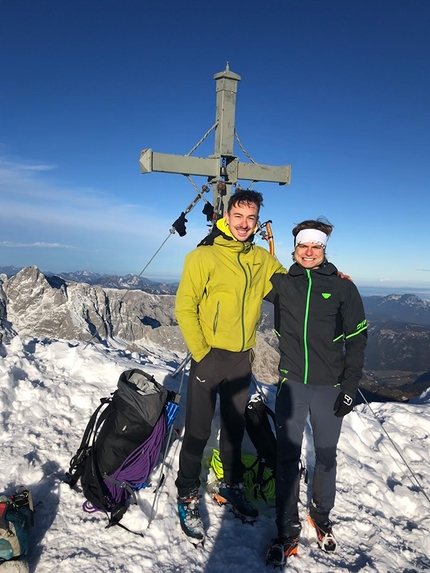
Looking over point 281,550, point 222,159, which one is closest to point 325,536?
point 281,550

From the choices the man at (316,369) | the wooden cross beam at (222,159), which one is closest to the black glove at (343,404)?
the man at (316,369)

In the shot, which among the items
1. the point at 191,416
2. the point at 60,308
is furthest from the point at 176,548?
the point at 60,308

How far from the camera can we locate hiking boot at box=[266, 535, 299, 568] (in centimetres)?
370

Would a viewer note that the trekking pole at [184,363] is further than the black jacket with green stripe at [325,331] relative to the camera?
Yes

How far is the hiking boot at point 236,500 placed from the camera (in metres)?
4.28

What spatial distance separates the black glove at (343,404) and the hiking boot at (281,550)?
145 centimetres

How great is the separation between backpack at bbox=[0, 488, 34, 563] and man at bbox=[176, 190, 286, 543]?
1.59 meters

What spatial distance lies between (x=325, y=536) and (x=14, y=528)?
3.25m

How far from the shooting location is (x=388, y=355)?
124438 mm

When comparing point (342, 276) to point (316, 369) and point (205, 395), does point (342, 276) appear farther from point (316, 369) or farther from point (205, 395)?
point (205, 395)

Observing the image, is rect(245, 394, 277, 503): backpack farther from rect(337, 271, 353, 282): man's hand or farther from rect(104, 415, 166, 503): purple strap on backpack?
rect(337, 271, 353, 282): man's hand

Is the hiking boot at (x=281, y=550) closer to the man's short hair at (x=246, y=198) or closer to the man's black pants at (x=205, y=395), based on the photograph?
the man's black pants at (x=205, y=395)

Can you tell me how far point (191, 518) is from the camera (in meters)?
3.94

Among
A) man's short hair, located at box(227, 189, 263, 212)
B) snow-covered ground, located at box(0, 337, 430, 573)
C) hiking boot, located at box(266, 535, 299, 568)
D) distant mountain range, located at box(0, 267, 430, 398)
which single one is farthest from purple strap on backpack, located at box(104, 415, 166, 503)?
distant mountain range, located at box(0, 267, 430, 398)
